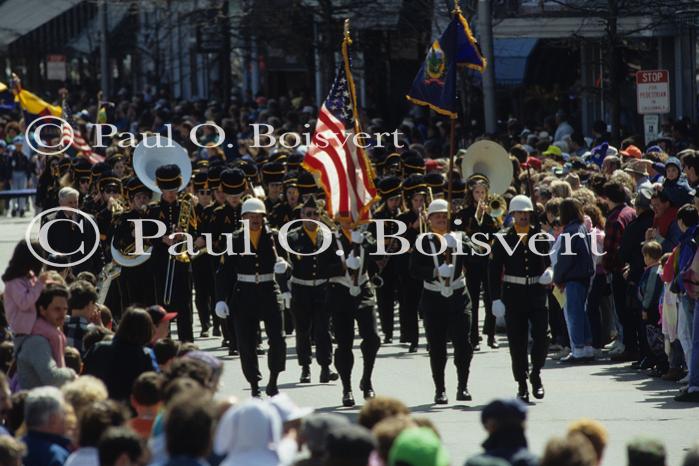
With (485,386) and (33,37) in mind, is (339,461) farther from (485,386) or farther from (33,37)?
(33,37)

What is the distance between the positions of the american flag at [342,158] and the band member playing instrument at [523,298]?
4.27ft

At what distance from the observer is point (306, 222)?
50.2ft

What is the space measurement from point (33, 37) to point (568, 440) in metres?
53.5

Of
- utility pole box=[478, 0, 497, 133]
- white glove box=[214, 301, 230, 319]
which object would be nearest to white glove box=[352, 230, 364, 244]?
white glove box=[214, 301, 230, 319]

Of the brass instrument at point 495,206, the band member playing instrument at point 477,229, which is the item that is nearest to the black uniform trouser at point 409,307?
the band member playing instrument at point 477,229

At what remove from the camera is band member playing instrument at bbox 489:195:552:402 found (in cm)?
1446

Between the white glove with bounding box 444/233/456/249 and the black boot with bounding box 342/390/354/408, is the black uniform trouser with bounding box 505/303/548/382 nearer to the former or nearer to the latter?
the white glove with bounding box 444/233/456/249

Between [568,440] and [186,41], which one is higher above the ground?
[186,41]

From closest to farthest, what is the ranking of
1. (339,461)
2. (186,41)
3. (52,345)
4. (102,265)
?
(339,461)
(52,345)
(102,265)
(186,41)

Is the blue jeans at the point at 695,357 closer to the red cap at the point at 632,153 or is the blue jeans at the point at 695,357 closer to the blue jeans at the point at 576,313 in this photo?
the blue jeans at the point at 576,313

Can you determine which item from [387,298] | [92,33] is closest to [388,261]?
[387,298]

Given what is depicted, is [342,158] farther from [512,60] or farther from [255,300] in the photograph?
[512,60]

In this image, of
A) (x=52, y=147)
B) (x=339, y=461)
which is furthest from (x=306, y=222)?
(x=52, y=147)

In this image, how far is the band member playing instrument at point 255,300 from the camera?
14.7m
